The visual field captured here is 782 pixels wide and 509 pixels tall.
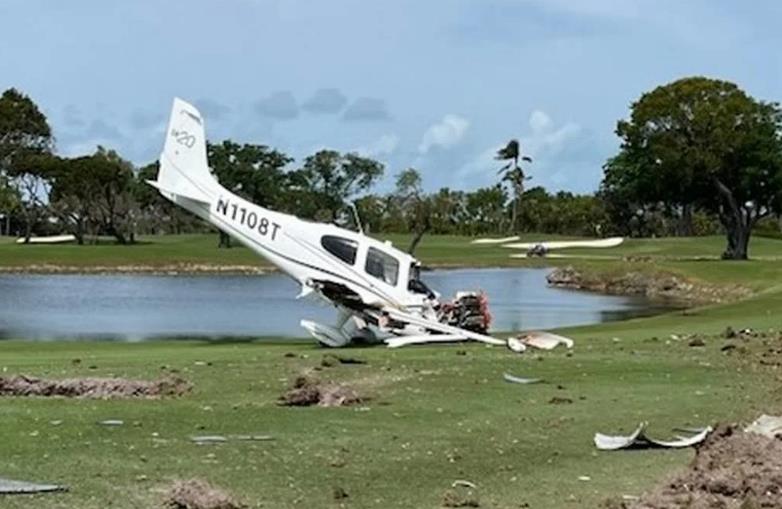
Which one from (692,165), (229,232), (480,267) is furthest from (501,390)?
(480,267)

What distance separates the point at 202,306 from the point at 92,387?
32.7 meters

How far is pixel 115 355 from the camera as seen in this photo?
23594 mm

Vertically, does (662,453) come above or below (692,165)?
below

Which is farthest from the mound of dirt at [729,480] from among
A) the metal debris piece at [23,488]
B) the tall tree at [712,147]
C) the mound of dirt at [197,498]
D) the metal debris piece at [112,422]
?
the tall tree at [712,147]

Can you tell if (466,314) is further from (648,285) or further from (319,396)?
(648,285)

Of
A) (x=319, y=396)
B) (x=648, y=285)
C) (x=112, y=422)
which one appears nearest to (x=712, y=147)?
(x=648, y=285)

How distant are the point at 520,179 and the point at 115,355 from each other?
140935 mm

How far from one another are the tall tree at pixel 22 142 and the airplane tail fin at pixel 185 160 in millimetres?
84444

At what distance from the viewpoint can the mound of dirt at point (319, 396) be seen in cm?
1513

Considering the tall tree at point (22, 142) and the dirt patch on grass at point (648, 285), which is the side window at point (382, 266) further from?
the tall tree at point (22, 142)

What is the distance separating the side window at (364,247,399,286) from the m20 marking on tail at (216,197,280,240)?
3.00 metres

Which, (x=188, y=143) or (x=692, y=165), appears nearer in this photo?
(x=188, y=143)

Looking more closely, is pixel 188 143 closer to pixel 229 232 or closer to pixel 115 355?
pixel 229 232

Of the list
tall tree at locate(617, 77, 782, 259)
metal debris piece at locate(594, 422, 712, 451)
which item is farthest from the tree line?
metal debris piece at locate(594, 422, 712, 451)
